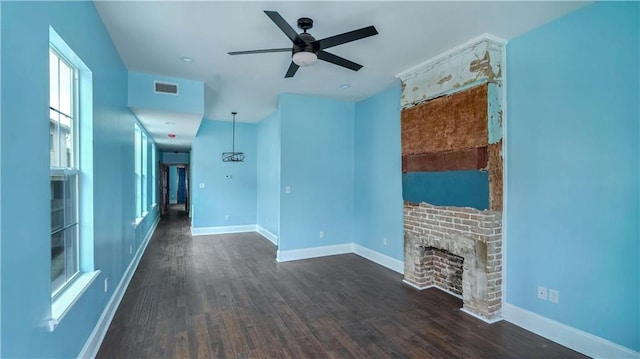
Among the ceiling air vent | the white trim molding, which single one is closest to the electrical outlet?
the white trim molding

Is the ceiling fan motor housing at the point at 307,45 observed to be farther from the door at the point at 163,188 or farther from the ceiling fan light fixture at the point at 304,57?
the door at the point at 163,188

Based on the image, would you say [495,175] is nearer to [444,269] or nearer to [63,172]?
[444,269]

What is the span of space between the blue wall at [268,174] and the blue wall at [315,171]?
0.92 m

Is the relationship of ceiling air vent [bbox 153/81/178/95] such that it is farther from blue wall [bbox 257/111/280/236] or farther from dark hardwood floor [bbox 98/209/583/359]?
dark hardwood floor [bbox 98/209/583/359]

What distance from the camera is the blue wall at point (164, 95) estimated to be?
13.1 ft

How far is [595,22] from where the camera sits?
7.80 ft

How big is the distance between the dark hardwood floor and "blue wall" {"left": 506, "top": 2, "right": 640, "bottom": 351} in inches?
18.9

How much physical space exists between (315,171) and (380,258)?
1.79 m

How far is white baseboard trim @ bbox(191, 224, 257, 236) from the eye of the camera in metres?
7.05

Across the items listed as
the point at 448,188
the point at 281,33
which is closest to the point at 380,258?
the point at 448,188

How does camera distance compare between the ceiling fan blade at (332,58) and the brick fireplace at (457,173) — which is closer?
the ceiling fan blade at (332,58)

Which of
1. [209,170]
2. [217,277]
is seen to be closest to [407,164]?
[217,277]

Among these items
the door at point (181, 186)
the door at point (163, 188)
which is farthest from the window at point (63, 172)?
the door at point (181, 186)

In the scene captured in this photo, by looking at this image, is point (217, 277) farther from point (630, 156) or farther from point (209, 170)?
point (630, 156)
